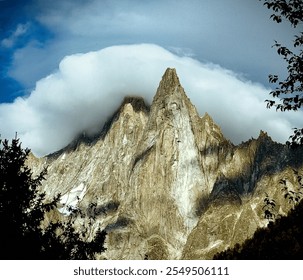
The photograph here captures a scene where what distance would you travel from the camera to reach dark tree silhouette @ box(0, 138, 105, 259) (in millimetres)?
27328

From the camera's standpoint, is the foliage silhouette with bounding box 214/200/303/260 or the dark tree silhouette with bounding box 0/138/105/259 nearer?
the foliage silhouette with bounding box 214/200/303/260

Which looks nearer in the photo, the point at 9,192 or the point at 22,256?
the point at 22,256

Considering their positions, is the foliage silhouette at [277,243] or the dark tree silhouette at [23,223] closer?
the foliage silhouette at [277,243]

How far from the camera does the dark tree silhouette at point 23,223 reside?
89.7 ft

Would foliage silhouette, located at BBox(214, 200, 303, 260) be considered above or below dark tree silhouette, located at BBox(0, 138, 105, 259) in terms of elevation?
below

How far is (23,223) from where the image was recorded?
96.7ft

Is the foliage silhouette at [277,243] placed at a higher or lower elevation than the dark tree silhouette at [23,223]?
lower

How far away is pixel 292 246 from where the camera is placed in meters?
18.1

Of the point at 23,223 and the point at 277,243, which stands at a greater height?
the point at 23,223

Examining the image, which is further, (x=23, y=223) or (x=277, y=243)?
(x=23, y=223)
